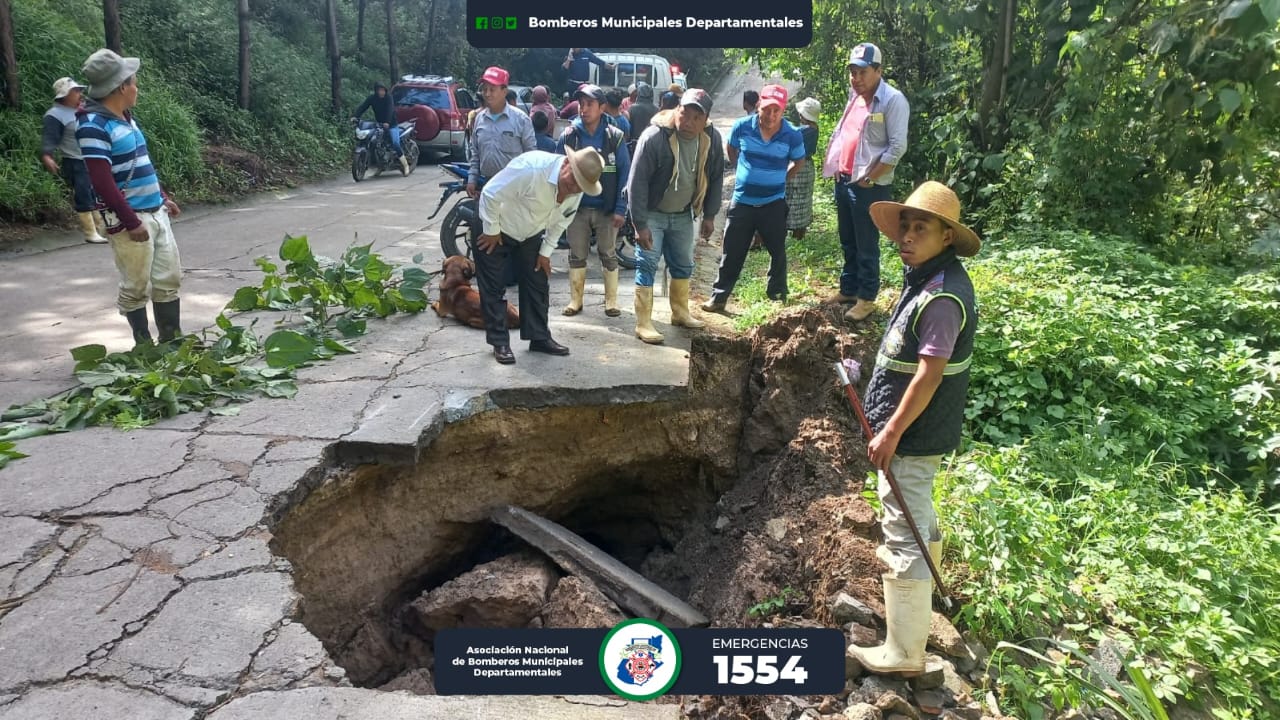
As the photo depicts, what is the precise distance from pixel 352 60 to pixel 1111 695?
23078 mm

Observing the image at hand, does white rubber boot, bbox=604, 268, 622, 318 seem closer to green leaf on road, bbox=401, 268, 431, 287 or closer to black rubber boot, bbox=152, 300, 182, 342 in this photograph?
green leaf on road, bbox=401, 268, 431, 287

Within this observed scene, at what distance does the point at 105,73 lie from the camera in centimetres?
440

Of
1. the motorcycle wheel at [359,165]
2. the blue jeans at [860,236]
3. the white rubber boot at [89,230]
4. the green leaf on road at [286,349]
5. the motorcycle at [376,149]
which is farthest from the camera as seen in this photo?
the motorcycle at [376,149]

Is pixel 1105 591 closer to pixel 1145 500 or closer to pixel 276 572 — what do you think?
pixel 1145 500

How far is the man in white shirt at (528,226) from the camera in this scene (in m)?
4.73

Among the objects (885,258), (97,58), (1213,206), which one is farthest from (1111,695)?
(1213,206)

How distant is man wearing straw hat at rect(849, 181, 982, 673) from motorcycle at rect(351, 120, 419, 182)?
13464mm

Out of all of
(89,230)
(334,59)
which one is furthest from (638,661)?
(334,59)

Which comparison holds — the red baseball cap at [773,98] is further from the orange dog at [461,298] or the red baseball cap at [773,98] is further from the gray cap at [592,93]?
the orange dog at [461,298]

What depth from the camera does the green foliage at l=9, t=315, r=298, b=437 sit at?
4191 millimetres

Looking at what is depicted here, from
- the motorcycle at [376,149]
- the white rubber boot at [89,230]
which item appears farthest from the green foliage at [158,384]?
the motorcycle at [376,149]

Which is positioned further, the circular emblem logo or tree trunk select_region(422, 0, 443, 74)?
tree trunk select_region(422, 0, 443, 74)

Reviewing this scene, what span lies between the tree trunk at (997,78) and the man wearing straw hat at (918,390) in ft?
19.0

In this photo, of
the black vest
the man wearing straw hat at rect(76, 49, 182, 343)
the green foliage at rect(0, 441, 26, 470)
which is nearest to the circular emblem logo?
the black vest
